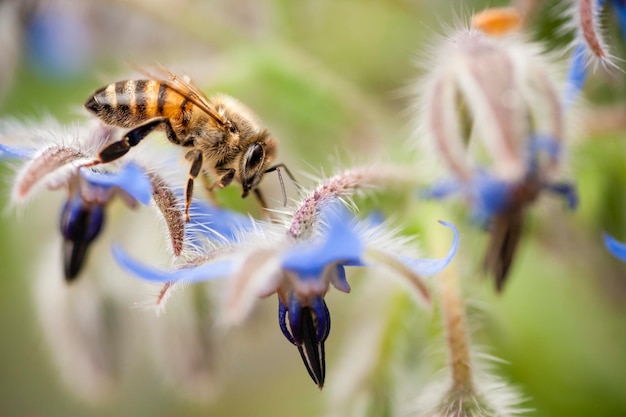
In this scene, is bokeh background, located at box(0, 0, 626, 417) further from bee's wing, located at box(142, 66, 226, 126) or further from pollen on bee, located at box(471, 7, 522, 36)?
bee's wing, located at box(142, 66, 226, 126)

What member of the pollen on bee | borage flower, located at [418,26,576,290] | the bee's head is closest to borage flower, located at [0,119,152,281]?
the bee's head

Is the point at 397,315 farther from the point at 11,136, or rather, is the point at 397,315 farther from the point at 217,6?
the point at 217,6

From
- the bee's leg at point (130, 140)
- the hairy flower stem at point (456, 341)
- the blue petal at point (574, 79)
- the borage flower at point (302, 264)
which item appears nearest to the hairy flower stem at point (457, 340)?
the hairy flower stem at point (456, 341)

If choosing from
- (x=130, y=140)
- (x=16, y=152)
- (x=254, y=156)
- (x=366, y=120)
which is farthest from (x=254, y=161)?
(x=366, y=120)

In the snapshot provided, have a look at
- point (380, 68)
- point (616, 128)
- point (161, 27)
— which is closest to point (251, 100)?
point (161, 27)

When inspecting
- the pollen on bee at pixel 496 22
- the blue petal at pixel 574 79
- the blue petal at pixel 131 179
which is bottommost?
the blue petal at pixel 131 179

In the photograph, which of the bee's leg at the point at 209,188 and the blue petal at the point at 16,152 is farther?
the bee's leg at the point at 209,188

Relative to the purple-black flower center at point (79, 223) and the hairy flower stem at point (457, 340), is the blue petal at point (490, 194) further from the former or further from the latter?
the purple-black flower center at point (79, 223)
